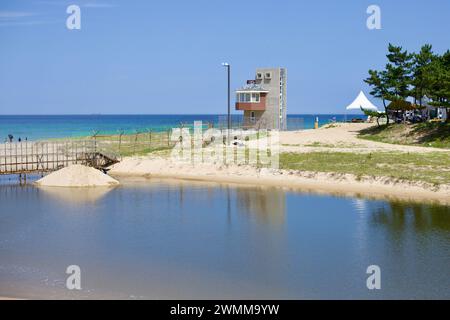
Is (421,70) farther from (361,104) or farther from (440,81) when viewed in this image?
(361,104)

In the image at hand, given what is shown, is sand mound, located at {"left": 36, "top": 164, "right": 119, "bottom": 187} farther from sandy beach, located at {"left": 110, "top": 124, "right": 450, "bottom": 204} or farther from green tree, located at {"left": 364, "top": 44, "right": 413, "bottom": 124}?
green tree, located at {"left": 364, "top": 44, "right": 413, "bottom": 124}

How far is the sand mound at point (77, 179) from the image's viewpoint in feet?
142

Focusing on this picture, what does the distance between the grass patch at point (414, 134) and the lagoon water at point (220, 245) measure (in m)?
20.5

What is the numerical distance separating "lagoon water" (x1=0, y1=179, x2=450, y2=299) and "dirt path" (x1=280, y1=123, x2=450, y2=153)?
1427cm

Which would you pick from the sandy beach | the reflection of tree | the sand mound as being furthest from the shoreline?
the sand mound

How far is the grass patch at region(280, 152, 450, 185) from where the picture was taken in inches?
1585

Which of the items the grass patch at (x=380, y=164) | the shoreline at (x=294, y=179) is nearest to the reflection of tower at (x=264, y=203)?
the shoreline at (x=294, y=179)

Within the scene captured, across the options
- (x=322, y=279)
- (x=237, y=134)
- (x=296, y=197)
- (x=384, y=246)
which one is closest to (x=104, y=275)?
(x=322, y=279)

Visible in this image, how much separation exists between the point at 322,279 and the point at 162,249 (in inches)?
288

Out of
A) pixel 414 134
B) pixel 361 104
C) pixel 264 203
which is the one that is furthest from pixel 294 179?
pixel 361 104

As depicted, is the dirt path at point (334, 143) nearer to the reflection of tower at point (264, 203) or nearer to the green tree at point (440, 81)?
the green tree at point (440, 81)

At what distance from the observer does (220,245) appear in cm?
2561

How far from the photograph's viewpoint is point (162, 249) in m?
24.9

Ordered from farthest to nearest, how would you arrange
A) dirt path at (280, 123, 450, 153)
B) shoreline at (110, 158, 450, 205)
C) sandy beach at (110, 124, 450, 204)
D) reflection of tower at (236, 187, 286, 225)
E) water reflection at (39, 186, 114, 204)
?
1. dirt path at (280, 123, 450, 153)
2. sandy beach at (110, 124, 450, 204)
3. shoreline at (110, 158, 450, 205)
4. water reflection at (39, 186, 114, 204)
5. reflection of tower at (236, 187, 286, 225)
